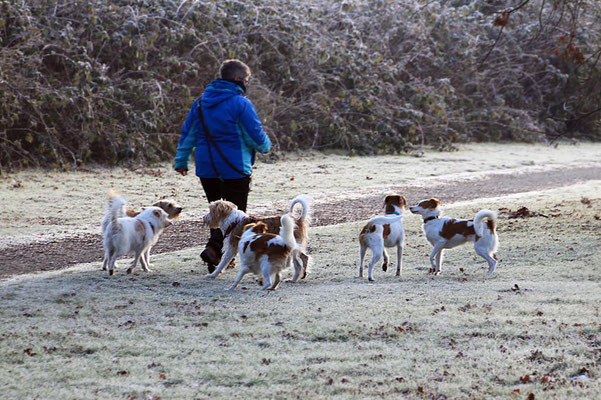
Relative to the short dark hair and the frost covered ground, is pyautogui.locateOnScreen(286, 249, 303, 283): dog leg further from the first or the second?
the short dark hair

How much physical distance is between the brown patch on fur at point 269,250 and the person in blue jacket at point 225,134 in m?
1.01

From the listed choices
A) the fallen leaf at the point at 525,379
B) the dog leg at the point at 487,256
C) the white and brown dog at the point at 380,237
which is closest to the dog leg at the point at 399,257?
the white and brown dog at the point at 380,237

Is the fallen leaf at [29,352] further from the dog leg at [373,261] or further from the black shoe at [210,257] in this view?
the dog leg at [373,261]

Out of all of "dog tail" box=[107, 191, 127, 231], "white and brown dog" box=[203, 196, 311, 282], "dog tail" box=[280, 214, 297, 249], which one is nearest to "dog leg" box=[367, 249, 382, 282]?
"white and brown dog" box=[203, 196, 311, 282]

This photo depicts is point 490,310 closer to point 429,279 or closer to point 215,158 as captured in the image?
point 429,279

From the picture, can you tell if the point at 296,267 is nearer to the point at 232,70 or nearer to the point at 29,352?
the point at 232,70

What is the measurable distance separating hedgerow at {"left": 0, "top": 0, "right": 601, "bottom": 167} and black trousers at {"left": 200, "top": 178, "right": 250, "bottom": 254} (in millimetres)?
3552

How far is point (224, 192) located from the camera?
8.08 m

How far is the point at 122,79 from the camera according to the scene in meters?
17.3

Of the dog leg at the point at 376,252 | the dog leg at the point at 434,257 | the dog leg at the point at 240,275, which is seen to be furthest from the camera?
the dog leg at the point at 434,257

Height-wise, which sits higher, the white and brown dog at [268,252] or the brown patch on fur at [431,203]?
the brown patch on fur at [431,203]

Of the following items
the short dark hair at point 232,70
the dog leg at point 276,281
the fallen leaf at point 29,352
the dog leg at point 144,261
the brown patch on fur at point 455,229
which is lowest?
the dog leg at point 144,261

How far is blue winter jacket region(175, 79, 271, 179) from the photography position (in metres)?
7.86

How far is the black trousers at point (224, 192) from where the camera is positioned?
8.00 metres
